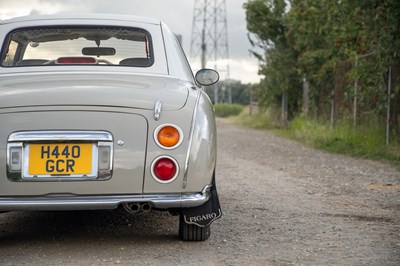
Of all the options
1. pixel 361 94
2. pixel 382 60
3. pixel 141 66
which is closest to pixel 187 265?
pixel 141 66

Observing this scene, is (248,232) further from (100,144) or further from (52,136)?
(52,136)

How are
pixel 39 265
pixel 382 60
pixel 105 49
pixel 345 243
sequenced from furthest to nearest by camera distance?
pixel 382 60
pixel 105 49
pixel 345 243
pixel 39 265

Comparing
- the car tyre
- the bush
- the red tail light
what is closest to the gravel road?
the car tyre

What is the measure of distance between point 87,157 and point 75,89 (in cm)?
45

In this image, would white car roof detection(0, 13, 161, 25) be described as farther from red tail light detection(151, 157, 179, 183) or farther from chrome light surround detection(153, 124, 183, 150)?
red tail light detection(151, 157, 179, 183)

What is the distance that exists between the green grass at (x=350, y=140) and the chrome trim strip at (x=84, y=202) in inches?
284

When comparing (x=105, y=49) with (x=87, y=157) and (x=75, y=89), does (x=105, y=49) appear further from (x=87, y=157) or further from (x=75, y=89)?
(x=87, y=157)

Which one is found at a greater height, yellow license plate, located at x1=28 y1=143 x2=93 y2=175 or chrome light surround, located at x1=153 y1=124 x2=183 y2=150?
chrome light surround, located at x1=153 y1=124 x2=183 y2=150

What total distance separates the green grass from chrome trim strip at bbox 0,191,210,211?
7.22 metres

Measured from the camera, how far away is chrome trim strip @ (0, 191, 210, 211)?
4.36 meters

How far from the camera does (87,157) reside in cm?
440

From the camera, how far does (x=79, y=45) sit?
18.0 feet

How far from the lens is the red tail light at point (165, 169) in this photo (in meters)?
4.45

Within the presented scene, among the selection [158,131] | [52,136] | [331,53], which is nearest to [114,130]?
[158,131]
